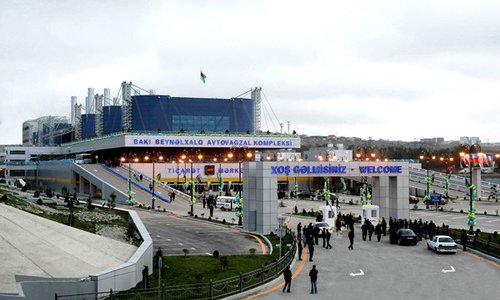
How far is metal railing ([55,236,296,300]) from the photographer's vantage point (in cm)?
2194

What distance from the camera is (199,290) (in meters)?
23.5

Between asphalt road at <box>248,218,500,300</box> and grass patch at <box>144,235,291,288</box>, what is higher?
grass patch at <box>144,235,291,288</box>

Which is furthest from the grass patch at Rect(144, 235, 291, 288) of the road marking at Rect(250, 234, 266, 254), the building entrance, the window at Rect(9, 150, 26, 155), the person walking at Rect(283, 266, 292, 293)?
the window at Rect(9, 150, 26, 155)

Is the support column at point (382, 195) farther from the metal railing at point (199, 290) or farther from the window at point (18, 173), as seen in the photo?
the window at point (18, 173)

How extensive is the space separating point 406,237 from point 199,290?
22.0 metres

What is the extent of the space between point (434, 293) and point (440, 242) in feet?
39.4

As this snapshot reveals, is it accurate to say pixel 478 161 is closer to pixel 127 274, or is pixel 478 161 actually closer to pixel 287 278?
pixel 287 278

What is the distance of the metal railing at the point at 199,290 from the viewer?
864 inches

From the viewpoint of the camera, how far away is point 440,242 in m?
36.8

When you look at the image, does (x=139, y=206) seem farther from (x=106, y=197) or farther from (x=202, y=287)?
(x=202, y=287)

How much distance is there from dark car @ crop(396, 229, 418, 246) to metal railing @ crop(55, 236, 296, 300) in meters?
16.2

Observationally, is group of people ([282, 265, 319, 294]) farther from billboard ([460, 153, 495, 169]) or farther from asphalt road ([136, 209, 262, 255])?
billboard ([460, 153, 495, 169])

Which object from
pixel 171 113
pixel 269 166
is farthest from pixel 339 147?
pixel 269 166

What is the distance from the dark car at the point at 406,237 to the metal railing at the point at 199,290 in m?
16.2
